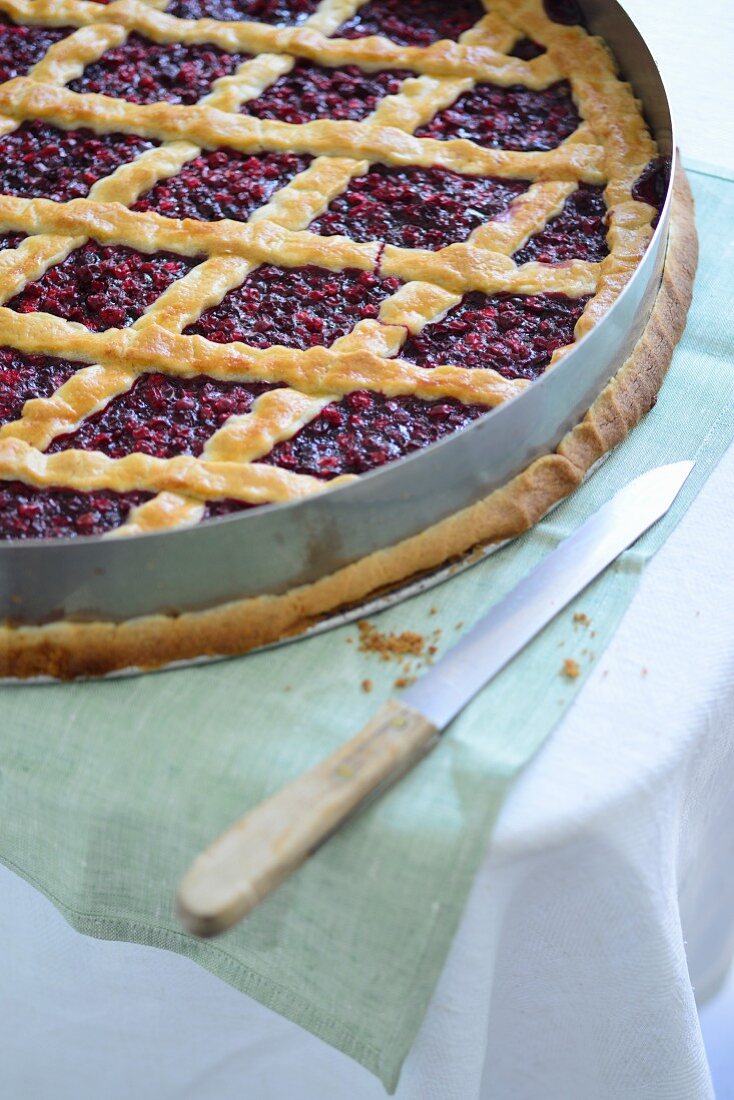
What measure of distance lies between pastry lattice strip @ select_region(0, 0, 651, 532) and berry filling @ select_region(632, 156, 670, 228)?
0.02 metres

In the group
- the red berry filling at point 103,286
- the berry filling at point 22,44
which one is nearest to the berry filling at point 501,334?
the red berry filling at point 103,286

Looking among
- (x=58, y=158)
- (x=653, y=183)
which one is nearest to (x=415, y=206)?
(x=653, y=183)

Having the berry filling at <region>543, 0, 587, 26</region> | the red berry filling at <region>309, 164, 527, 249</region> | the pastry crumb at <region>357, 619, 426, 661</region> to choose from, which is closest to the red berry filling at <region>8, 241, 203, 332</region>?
the red berry filling at <region>309, 164, 527, 249</region>

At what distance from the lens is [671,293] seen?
1.54 m

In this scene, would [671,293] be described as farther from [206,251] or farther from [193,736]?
[193,736]

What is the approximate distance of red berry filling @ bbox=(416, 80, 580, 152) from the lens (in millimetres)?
1813

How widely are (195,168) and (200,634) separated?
0.88m

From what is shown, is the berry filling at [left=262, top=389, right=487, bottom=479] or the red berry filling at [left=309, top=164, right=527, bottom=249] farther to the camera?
the red berry filling at [left=309, top=164, right=527, bottom=249]

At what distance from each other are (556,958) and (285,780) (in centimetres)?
34

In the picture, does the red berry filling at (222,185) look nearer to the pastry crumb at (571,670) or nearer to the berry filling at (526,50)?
the berry filling at (526,50)

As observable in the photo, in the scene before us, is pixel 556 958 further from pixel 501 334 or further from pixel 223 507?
pixel 501 334

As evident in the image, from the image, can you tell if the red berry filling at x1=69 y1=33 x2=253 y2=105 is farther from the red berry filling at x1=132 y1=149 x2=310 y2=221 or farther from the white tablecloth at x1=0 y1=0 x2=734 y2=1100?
the white tablecloth at x1=0 y1=0 x2=734 y2=1100

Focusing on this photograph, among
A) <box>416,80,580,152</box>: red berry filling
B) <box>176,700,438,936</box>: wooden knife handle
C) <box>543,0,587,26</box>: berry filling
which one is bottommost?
<box>176,700,438,936</box>: wooden knife handle

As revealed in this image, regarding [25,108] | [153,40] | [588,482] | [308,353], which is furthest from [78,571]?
[153,40]
